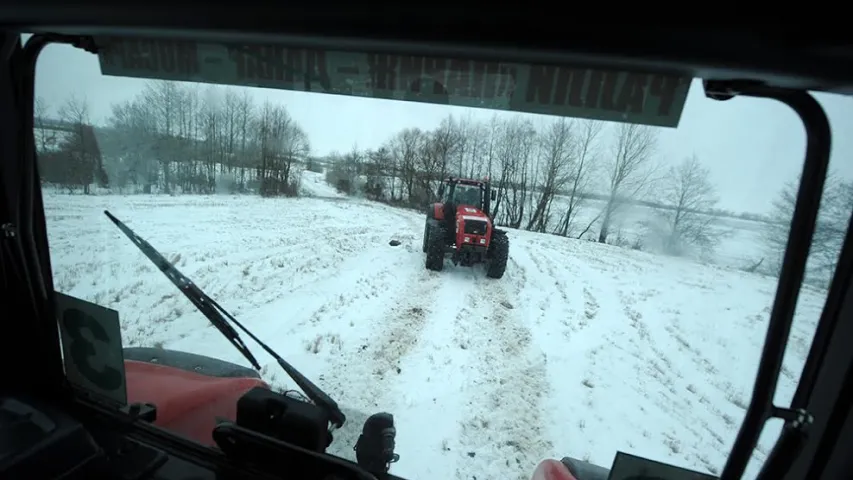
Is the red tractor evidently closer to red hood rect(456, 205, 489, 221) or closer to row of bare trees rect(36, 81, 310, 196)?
red hood rect(456, 205, 489, 221)

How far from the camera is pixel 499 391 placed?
10.6 ft

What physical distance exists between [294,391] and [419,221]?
4.18 feet

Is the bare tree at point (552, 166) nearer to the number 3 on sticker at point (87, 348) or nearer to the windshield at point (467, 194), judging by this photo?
the windshield at point (467, 194)

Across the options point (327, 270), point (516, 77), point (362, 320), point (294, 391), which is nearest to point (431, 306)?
point (362, 320)

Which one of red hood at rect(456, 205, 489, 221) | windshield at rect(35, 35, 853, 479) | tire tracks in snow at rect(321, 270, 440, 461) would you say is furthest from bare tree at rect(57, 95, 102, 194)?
red hood at rect(456, 205, 489, 221)

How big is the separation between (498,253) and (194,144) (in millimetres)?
2614

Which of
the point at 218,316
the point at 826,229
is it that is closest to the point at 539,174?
the point at 826,229

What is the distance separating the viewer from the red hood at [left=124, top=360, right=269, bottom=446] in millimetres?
1333

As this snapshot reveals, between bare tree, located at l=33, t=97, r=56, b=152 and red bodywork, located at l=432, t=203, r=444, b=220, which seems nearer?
bare tree, located at l=33, t=97, r=56, b=152

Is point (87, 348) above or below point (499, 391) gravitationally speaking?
above

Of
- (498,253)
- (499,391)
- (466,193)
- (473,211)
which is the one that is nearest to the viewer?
(466,193)

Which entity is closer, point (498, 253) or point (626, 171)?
point (626, 171)

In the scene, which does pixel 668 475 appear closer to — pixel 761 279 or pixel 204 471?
pixel 761 279

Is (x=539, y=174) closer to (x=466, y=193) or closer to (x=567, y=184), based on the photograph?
(x=567, y=184)
